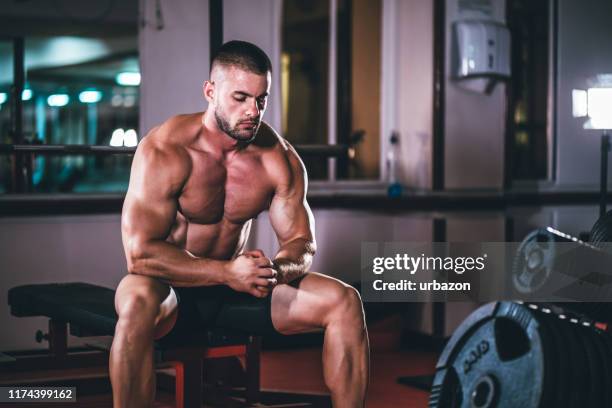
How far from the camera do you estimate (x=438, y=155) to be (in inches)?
193

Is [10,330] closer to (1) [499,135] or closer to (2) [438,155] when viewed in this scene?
(2) [438,155]

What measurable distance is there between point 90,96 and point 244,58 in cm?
561

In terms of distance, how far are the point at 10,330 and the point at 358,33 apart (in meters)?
2.51

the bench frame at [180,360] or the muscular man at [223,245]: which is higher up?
the muscular man at [223,245]

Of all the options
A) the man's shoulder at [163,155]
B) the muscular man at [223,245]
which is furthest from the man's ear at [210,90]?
the man's shoulder at [163,155]

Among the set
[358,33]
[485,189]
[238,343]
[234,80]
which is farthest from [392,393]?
[358,33]

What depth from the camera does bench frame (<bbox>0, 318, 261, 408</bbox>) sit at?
117 inches

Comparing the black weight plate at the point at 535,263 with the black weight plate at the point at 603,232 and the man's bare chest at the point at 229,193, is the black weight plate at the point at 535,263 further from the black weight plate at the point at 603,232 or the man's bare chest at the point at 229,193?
the man's bare chest at the point at 229,193

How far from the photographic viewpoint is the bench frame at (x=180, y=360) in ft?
9.74

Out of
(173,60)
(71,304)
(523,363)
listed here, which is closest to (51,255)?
(173,60)

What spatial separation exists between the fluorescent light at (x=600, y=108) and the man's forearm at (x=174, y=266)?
A: 213cm

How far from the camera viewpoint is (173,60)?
465 cm

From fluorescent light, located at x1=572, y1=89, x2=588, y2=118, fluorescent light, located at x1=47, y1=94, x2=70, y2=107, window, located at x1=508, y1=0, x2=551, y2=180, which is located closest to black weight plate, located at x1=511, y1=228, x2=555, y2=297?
fluorescent light, located at x1=572, y1=89, x2=588, y2=118

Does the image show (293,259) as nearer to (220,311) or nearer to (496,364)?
(220,311)
